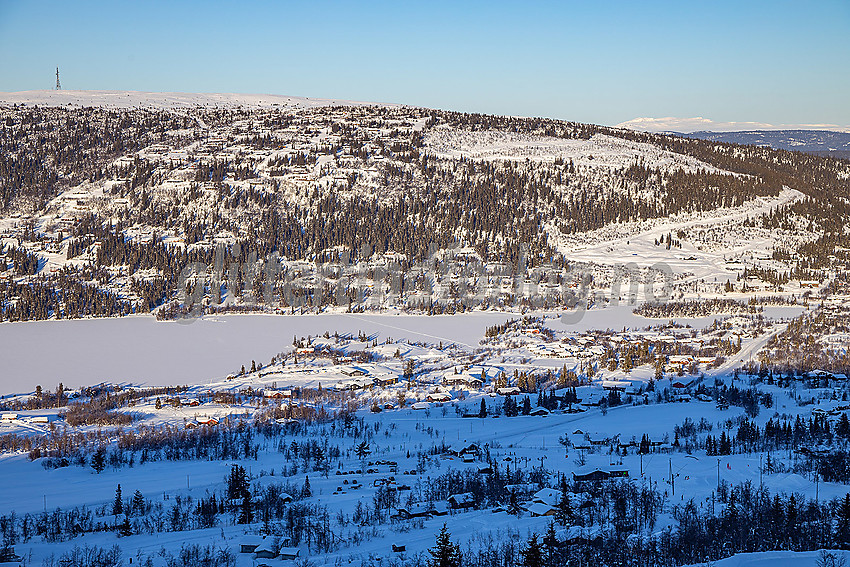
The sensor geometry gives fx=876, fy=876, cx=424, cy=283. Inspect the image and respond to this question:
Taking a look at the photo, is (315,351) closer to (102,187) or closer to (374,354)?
(374,354)

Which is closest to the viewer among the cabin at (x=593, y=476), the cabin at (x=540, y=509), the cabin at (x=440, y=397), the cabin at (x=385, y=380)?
the cabin at (x=540, y=509)

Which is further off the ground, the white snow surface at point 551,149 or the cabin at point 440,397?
the white snow surface at point 551,149

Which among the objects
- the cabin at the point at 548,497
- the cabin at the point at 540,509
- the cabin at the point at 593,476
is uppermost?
the cabin at the point at 548,497

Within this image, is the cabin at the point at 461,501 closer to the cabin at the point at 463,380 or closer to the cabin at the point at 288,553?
the cabin at the point at 288,553

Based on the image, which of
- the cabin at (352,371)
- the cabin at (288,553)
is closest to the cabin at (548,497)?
the cabin at (288,553)

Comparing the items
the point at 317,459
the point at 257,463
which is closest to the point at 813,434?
the point at 317,459

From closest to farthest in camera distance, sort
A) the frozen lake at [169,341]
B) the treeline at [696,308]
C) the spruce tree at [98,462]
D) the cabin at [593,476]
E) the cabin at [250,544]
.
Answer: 1. the cabin at [250,544]
2. the cabin at [593,476]
3. the spruce tree at [98,462]
4. the frozen lake at [169,341]
5. the treeline at [696,308]

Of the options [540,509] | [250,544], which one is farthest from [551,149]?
[250,544]

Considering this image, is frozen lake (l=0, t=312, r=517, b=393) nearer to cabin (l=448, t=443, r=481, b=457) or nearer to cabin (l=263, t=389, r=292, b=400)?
cabin (l=263, t=389, r=292, b=400)

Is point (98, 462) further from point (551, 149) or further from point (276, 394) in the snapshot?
point (551, 149)

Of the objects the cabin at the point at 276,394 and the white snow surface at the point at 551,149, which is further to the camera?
the white snow surface at the point at 551,149

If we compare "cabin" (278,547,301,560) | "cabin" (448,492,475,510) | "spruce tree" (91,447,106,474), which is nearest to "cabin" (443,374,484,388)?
"cabin" (448,492,475,510)
